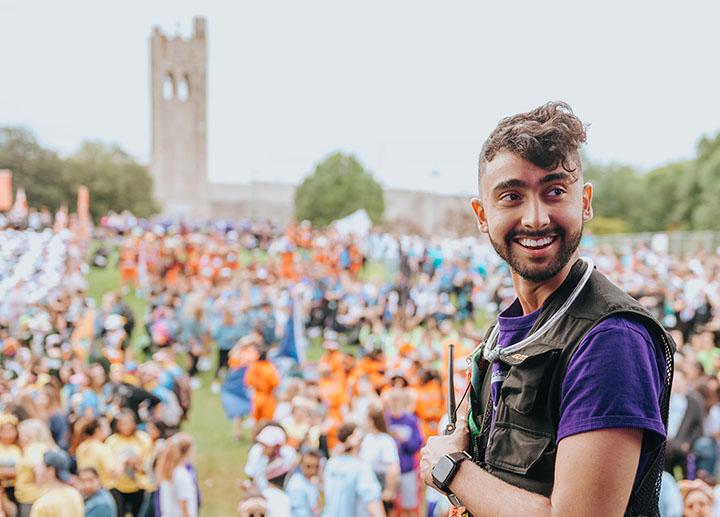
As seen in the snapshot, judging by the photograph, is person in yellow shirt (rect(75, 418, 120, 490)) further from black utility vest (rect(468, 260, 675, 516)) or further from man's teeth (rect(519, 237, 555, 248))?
man's teeth (rect(519, 237, 555, 248))

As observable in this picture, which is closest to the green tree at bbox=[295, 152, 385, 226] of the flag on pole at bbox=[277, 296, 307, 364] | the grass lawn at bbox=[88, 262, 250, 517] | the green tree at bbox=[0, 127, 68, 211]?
the green tree at bbox=[0, 127, 68, 211]

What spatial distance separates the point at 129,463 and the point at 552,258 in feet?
20.1

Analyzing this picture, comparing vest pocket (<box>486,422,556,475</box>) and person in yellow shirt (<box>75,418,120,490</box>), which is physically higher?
vest pocket (<box>486,422,556,475</box>)

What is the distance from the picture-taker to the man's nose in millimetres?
1389

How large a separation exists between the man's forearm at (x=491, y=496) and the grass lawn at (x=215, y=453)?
7013 millimetres

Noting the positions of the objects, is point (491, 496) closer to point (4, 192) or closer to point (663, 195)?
point (4, 192)

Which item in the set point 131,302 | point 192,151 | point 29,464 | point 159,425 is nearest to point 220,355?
point 159,425

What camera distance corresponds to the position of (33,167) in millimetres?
53125

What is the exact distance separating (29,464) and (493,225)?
20.2ft

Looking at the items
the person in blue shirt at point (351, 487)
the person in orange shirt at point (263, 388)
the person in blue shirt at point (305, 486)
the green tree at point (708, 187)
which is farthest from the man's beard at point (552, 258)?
the green tree at point (708, 187)

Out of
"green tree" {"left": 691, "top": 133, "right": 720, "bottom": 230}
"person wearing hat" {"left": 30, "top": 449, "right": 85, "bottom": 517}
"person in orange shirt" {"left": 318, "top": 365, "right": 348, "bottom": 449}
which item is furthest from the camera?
"green tree" {"left": 691, "top": 133, "right": 720, "bottom": 230}

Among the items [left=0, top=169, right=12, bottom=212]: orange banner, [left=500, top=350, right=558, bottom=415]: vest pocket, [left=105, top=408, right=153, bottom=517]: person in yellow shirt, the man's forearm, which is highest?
[left=0, top=169, right=12, bottom=212]: orange banner

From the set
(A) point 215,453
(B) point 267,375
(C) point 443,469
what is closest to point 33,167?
(A) point 215,453

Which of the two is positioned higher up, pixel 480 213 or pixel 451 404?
pixel 480 213
